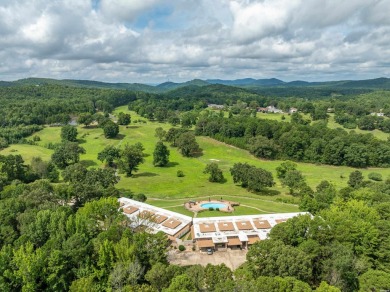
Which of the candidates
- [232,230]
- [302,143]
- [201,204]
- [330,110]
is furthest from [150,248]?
[330,110]

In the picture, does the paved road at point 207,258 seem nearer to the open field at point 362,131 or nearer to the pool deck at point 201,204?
the pool deck at point 201,204

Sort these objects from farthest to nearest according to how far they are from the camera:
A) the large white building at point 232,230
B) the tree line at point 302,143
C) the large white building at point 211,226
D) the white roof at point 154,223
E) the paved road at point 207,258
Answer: the tree line at point 302,143 → the white roof at point 154,223 → the large white building at point 211,226 → the large white building at point 232,230 → the paved road at point 207,258

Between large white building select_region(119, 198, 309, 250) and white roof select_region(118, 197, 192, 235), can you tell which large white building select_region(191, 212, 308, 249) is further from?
white roof select_region(118, 197, 192, 235)

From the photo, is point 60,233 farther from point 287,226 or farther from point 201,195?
point 201,195

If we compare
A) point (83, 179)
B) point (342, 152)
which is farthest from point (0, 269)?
point (342, 152)

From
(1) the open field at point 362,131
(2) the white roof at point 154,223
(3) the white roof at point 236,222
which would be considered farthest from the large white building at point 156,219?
(1) the open field at point 362,131

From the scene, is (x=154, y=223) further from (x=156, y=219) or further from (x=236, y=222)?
(x=236, y=222)
